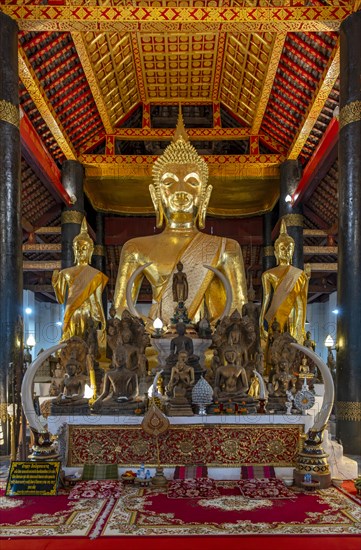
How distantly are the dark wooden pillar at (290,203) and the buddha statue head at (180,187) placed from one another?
4237mm

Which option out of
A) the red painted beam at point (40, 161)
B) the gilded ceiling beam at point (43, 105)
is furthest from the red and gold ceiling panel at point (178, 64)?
the red painted beam at point (40, 161)

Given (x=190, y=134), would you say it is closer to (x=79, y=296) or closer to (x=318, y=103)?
(x=318, y=103)

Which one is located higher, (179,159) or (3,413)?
(179,159)

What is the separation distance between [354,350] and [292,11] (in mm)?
4191

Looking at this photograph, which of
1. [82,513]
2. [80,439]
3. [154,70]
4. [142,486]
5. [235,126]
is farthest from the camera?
[235,126]

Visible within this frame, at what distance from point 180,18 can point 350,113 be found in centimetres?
→ 242

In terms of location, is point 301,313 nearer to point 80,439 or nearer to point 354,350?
point 354,350

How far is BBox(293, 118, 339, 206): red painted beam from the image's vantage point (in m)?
9.71

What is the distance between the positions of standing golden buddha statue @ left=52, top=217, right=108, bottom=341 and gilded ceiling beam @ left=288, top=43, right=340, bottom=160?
4.24m

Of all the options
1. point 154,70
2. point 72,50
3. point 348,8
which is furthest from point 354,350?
point 154,70

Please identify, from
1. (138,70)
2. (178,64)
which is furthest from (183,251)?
(178,64)

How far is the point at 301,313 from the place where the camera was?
7555mm

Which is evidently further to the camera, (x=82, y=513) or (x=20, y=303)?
(x=20, y=303)

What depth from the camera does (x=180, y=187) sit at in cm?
772
